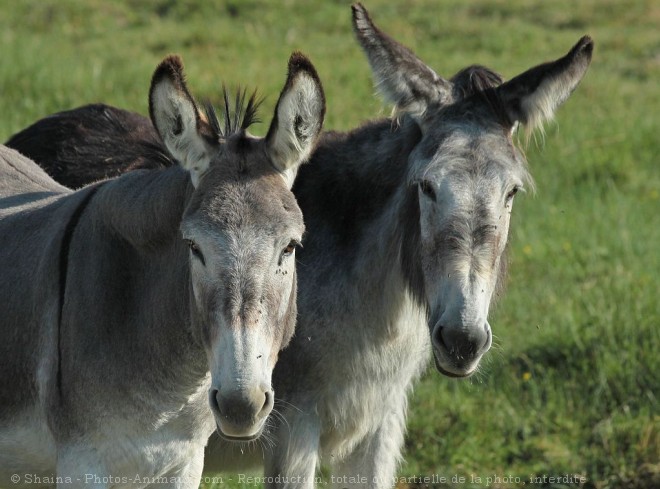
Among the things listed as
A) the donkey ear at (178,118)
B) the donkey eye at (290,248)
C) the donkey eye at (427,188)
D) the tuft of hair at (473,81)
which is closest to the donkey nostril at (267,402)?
the donkey eye at (290,248)

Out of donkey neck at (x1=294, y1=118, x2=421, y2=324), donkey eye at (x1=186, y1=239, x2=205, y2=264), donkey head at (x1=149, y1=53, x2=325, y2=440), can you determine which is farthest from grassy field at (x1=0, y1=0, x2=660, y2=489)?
donkey eye at (x1=186, y1=239, x2=205, y2=264)

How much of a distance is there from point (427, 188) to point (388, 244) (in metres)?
0.41

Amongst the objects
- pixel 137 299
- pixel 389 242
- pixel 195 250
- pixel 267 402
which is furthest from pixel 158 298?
pixel 389 242

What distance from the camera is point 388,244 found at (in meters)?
4.13

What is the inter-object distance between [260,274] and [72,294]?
76 centimetres

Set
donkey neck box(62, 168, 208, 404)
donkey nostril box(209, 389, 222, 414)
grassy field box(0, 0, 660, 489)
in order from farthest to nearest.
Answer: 1. grassy field box(0, 0, 660, 489)
2. donkey neck box(62, 168, 208, 404)
3. donkey nostril box(209, 389, 222, 414)

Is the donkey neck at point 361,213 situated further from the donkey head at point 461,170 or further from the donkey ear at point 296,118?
the donkey ear at point 296,118

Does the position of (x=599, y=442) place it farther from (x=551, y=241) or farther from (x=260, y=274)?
(x=260, y=274)

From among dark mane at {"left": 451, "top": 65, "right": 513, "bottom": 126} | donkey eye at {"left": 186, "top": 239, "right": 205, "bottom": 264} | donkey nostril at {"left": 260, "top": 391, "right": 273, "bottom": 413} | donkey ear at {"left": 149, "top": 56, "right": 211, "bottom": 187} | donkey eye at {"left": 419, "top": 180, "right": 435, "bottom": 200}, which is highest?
dark mane at {"left": 451, "top": 65, "right": 513, "bottom": 126}

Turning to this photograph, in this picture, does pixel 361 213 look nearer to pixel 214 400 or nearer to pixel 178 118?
pixel 178 118

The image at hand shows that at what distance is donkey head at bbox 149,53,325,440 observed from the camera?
2926 mm

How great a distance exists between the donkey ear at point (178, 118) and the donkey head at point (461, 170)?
0.90 m

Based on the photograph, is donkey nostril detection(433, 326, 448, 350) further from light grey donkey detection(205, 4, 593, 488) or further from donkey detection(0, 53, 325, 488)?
donkey detection(0, 53, 325, 488)

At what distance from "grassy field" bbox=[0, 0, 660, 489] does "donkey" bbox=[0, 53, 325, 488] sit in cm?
107
